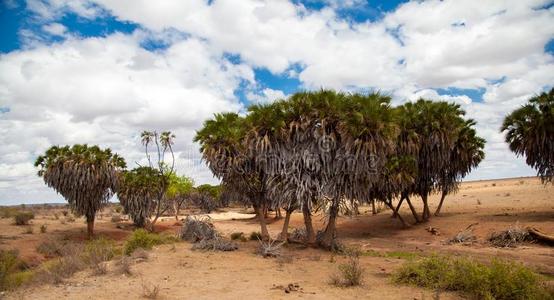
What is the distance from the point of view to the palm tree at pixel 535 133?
92.3ft

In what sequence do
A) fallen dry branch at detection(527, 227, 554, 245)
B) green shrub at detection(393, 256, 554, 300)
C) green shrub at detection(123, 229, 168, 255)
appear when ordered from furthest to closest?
fallen dry branch at detection(527, 227, 554, 245), green shrub at detection(123, 229, 168, 255), green shrub at detection(393, 256, 554, 300)

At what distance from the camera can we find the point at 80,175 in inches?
1313

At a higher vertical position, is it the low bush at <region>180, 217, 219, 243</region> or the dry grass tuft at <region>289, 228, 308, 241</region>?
the low bush at <region>180, 217, 219, 243</region>

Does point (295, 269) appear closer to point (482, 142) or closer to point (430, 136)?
point (430, 136)

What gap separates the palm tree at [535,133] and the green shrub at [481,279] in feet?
68.2

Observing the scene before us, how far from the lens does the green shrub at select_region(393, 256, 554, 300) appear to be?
10.0m

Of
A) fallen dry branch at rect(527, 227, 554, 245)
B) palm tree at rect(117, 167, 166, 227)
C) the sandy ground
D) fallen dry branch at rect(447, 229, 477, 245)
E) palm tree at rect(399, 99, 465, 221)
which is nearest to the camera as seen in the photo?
the sandy ground

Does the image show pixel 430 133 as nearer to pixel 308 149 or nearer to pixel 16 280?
pixel 308 149

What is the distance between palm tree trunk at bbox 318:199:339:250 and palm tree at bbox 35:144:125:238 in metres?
21.0

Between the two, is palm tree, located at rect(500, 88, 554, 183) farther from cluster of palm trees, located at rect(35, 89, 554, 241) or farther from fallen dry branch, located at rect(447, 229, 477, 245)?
fallen dry branch, located at rect(447, 229, 477, 245)

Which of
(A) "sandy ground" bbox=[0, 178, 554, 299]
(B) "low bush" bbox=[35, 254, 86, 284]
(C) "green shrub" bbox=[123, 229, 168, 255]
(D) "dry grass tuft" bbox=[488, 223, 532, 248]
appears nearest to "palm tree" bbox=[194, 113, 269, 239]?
(A) "sandy ground" bbox=[0, 178, 554, 299]

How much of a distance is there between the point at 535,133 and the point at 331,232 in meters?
17.2

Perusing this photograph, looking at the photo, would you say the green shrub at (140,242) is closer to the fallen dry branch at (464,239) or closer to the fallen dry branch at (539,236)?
the fallen dry branch at (464,239)

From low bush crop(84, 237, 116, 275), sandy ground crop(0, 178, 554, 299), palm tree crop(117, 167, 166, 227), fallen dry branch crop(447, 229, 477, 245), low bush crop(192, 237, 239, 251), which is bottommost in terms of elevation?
fallen dry branch crop(447, 229, 477, 245)
